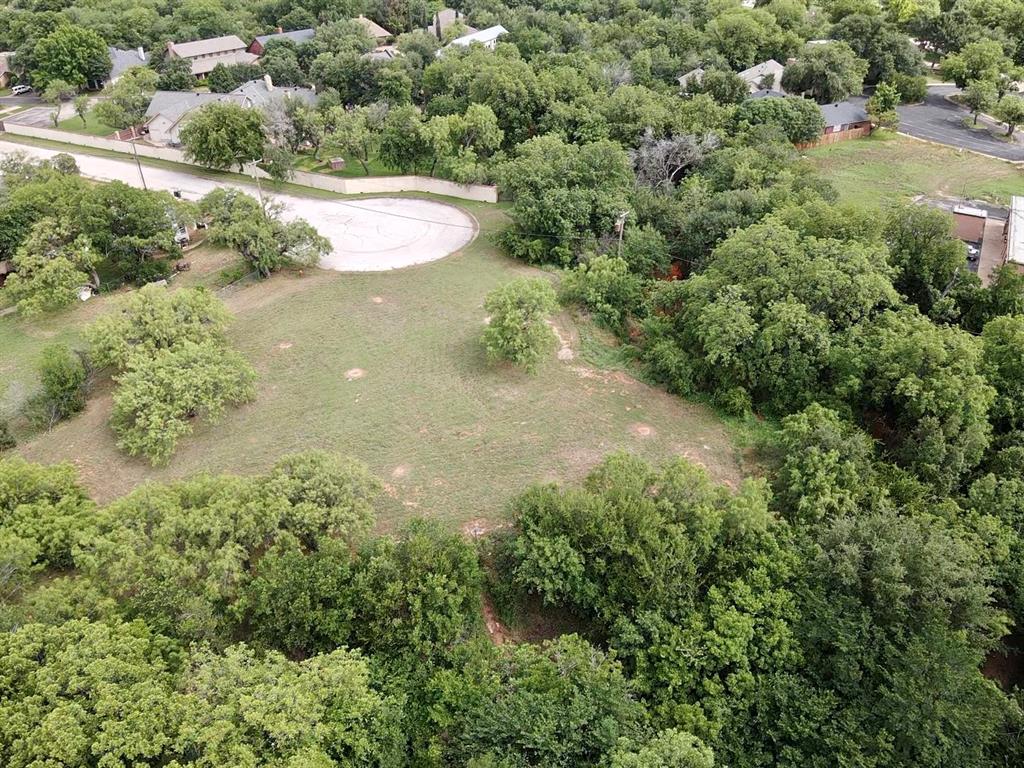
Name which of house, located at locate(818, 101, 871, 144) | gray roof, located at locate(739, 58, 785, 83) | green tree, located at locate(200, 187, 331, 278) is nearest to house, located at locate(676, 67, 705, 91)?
gray roof, located at locate(739, 58, 785, 83)

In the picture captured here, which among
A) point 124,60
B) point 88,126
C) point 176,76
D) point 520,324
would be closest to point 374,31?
point 176,76

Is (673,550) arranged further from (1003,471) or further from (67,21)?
(67,21)

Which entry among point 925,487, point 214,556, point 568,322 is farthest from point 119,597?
point 925,487

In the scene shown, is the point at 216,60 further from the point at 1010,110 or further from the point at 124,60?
the point at 1010,110

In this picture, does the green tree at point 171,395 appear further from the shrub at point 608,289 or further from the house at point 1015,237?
the house at point 1015,237

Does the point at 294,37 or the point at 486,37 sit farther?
the point at 294,37

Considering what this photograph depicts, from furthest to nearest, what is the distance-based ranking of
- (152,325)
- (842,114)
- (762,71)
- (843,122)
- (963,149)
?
(762,71) → (842,114) → (843,122) → (963,149) → (152,325)
